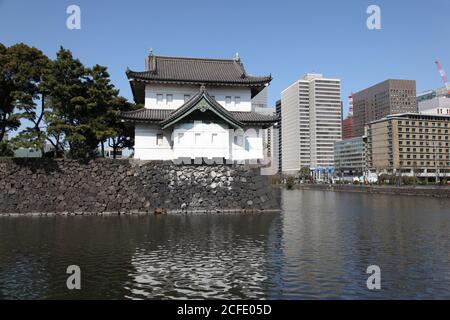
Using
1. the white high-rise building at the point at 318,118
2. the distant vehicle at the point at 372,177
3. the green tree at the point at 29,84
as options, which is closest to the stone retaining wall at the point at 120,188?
the green tree at the point at 29,84

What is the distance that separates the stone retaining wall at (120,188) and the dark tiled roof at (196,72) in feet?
30.2

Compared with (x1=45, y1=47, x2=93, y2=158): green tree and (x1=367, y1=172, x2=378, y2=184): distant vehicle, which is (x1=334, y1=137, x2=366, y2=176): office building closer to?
(x1=367, y1=172, x2=378, y2=184): distant vehicle

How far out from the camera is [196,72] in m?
38.5

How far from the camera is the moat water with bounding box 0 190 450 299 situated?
10.5 metres

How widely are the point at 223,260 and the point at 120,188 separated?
20.5 meters

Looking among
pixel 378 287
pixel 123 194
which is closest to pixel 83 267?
pixel 378 287

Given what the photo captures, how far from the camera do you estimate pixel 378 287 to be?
10.8m

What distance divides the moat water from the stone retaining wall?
23.9 feet

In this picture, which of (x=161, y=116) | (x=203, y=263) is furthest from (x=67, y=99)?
(x=203, y=263)

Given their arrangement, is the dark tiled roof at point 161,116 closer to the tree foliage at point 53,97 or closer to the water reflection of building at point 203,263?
the tree foliage at point 53,97

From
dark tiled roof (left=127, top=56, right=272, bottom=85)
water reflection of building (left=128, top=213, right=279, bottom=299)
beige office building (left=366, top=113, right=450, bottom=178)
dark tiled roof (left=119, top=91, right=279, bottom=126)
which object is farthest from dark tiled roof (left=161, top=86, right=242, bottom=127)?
beige office building (left=366, top=113, right=450, bottom=178)

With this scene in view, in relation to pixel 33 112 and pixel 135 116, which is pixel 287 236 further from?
pixel 33 112
